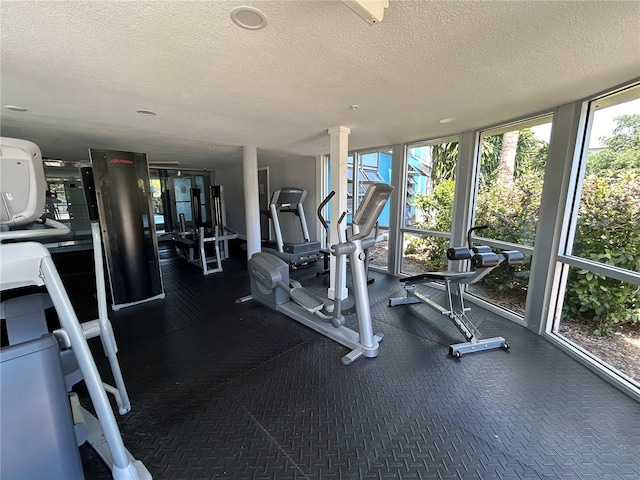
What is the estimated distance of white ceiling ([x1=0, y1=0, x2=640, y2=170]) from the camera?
123 centimetres

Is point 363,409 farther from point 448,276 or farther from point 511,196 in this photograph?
point 511,196

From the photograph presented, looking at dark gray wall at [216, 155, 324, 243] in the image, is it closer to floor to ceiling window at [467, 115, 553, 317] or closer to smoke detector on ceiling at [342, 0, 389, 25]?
floor to ceiling window at [467, 115, 553, 317]

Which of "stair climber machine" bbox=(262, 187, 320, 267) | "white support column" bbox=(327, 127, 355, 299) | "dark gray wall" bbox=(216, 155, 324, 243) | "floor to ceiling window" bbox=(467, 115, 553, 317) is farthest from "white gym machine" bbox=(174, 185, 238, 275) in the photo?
"floor to ceiling window" bbox=(467, 115, 553, 317)

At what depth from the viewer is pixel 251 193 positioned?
4660mm

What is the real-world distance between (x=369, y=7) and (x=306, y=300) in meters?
2.47

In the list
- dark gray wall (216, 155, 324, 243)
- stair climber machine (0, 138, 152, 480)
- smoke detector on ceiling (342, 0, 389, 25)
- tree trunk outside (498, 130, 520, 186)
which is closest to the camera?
smoke detector on ceiling (342, 0, 389, 25)

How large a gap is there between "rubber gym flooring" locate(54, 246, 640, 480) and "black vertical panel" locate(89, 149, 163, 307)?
0.73 meters

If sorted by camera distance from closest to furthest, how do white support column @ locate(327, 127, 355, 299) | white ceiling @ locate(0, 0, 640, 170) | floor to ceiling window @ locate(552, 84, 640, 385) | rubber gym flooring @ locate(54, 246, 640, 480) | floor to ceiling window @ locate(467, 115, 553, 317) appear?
white ceiling @ locate(0, 0, 640, 170) < rubber gym flooring @ locate(54, 246, 640, 480) < floor to ceiling window @ locate(552, 84, 640, 385) < floor to ceiling window @ locate(467, 115, 553, 317) < white support column @ locate(327, 127, 355, 299)

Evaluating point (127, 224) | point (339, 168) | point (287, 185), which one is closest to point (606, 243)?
point (339, 168)

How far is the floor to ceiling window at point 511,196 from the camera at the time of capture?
2920 millimetres

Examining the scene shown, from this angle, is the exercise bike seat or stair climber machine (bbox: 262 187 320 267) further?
stair climber machine (bbox: 262 187 320 267)

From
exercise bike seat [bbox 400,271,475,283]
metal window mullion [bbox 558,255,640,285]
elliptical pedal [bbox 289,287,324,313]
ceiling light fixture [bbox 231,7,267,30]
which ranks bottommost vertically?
elliptical pedal [bbox 289,287,324,313]

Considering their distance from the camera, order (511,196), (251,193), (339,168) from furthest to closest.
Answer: (251,193) → (339,168) → (511,196)

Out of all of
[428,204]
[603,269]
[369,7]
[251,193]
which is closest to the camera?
[369,7]
